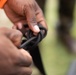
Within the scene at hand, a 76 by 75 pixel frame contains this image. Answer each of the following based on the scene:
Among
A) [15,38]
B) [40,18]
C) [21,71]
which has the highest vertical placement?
[15,38]

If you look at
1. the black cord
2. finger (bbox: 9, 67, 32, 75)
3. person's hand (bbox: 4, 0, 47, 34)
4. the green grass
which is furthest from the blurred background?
finger (bbox: 9, 67, 32, 75)

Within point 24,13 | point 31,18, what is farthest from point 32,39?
point 24,13

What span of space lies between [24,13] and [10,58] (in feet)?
2.55

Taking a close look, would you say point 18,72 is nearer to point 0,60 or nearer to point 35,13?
point 0,60

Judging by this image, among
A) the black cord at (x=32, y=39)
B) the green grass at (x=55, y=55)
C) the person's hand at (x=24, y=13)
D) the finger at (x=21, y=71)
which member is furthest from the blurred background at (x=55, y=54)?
the finger at (x=21, y=71)

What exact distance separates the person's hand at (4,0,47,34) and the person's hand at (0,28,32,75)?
540 mm

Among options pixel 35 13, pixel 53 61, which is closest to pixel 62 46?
pixel 53 61

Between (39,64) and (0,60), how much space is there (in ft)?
2.28

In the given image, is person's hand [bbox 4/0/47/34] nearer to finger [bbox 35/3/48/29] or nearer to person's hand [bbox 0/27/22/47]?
finger [bbox 35/3/48/29]

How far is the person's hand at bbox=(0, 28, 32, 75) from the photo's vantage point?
155 centimetres

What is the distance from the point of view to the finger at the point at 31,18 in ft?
6.93

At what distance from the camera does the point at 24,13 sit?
7.59 feet

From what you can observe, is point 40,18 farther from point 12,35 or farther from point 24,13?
point 12,35

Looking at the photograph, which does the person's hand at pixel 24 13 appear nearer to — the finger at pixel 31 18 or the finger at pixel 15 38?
the finger at pixel 31 18
